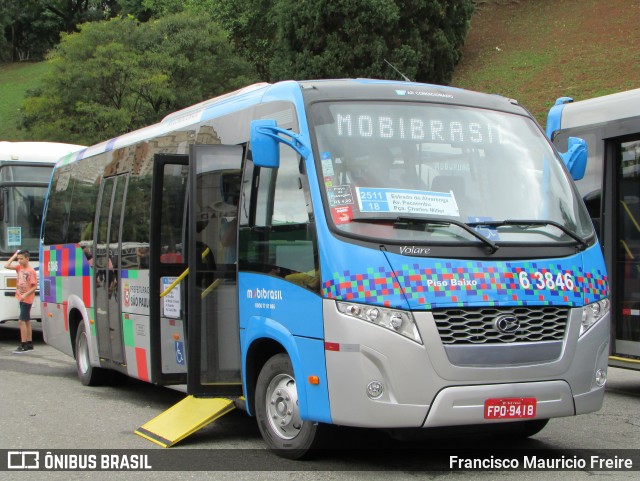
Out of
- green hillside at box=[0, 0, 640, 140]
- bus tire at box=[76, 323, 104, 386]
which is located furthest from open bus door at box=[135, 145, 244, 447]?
green hillside at box=[0, 0, 640, 140]

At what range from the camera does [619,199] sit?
10.4 metres

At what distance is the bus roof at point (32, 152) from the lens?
16.9 m

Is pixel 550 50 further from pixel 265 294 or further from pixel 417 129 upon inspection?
pixel 265 294

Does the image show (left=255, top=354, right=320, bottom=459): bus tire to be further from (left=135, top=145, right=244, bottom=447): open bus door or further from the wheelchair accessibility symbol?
the wheelchair accessibility symbol

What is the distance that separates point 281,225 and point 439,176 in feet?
4.12

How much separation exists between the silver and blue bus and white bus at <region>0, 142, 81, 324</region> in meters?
8.66

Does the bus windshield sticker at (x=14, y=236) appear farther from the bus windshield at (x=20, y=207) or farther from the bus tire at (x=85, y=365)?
the bus tire at (x=85, y=365)

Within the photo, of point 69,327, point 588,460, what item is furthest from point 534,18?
point 588,460

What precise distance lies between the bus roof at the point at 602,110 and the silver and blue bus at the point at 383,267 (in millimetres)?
2996

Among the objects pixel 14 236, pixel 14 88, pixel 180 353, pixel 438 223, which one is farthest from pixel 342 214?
pixel 14 88

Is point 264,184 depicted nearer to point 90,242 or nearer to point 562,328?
point 562,328

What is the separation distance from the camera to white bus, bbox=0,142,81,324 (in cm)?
1635

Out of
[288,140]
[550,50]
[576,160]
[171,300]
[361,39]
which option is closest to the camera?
[288,140]

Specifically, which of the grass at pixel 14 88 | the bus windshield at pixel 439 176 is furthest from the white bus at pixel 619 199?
the grass at pixel 14 88
